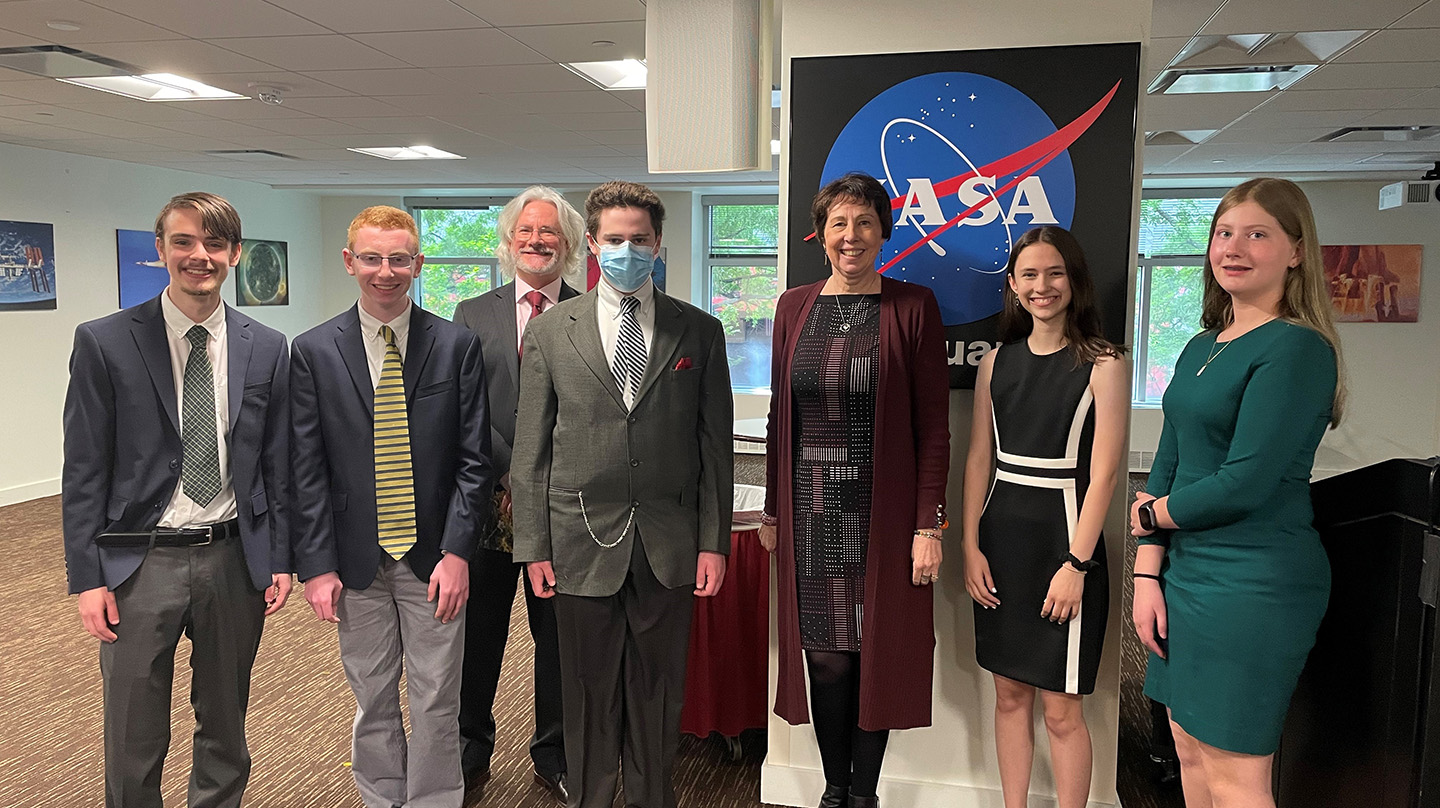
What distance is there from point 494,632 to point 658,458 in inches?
40.3

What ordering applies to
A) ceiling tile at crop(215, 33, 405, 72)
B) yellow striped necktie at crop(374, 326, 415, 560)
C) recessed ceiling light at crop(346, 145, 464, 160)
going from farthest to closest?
recessed ceiling light at crop(346, 145, 464, 160) < ceiling tile at crop(215, 33, 405, 72) < yellow striped necktie at crop(374, 326, 415, 560)

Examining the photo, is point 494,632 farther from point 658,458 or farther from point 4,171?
point 4,171

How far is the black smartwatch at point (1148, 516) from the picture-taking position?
2.08 m

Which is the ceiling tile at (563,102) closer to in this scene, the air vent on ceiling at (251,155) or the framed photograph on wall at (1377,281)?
the air vent on ceiling at (251,155)

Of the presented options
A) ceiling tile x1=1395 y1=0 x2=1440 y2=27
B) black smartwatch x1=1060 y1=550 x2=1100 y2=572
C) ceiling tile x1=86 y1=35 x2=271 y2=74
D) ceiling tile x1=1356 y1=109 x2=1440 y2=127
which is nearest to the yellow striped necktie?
black smartwatch x1=1060 y1=550 x2=1100 y2=572

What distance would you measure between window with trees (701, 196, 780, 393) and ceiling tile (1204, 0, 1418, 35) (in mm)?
6963

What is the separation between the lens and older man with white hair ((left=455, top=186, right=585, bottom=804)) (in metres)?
2.72

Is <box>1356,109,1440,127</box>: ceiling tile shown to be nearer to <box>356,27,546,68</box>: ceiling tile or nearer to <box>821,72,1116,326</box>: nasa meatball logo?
<box>821,72,1116,326</box>: nasa meatball logo

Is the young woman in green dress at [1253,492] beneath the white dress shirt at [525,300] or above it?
beneath

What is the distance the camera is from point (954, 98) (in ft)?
8.69

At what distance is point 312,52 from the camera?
177 inches

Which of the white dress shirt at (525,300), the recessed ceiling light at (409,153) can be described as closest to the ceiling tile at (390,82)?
the recessed ceiling light at (409,153)

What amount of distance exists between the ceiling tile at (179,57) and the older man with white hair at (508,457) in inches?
104

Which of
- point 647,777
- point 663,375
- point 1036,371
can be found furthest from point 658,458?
point 1036,371
